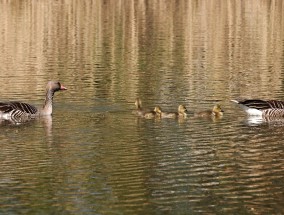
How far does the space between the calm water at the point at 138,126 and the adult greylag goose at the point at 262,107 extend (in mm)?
353

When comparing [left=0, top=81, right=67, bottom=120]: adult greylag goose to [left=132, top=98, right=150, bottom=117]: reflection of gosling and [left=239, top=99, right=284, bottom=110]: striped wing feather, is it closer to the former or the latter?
[left=132, top=98, right=150, bottom=117]: reflection of gosling

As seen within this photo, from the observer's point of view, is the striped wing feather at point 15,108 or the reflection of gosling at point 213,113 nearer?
the reflection of gosling at point 213,113

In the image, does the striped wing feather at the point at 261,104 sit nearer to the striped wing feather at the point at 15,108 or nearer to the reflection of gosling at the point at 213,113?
the reflection of gosling at the point at 213,113

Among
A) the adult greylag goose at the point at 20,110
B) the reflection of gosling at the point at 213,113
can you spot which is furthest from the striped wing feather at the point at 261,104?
the adult greylag goose at the point at 20,110

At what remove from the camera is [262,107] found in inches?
1151

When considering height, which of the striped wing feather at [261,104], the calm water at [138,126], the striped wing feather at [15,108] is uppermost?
the striped wing feather at [15,108]

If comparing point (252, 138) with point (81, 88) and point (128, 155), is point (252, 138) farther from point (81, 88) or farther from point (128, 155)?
point (81, 88)

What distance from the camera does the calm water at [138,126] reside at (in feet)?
62.4

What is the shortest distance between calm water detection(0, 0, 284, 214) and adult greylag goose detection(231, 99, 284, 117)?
353mm

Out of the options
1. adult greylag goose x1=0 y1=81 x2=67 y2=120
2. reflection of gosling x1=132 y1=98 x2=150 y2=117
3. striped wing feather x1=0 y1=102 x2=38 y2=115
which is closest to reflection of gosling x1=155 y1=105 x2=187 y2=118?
reflection of gosling x1=132 y1=98 x2=150 y2=117

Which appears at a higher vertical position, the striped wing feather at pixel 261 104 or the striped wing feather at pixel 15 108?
the striped wing feather at pixel 15 108

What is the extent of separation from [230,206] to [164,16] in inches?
2187

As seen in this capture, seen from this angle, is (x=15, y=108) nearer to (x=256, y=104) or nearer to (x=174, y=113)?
(x=174, y=113)

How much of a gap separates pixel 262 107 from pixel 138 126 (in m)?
3.98
